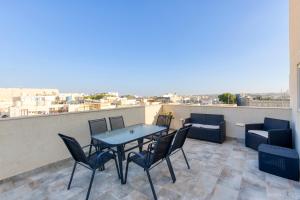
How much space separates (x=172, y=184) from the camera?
2293 mm

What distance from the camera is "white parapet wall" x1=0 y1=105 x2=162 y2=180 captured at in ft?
8.33

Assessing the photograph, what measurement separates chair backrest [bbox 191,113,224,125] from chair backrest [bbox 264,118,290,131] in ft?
3.63

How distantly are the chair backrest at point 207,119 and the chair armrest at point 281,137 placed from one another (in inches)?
63.9

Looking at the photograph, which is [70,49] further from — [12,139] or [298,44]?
[298,44]

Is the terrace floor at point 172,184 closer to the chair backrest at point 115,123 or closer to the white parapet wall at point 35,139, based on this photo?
the white parapet wall at point 35,139

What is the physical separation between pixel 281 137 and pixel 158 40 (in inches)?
299

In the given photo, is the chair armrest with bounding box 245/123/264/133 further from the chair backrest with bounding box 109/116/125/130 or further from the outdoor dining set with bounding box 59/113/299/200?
the chair backrest with bounding box 109/116/125/130

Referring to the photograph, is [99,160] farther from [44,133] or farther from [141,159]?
[44,133]

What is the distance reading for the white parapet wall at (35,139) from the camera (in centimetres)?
254

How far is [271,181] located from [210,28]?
21.0 feet

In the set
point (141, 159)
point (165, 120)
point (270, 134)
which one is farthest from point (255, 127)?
point (141, 159)

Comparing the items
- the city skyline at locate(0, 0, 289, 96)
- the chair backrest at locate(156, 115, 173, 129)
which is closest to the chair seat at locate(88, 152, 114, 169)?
the chair backrest at locate(156, 115, 173, 129)

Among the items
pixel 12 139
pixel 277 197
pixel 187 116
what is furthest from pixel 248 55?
pixel 12 139

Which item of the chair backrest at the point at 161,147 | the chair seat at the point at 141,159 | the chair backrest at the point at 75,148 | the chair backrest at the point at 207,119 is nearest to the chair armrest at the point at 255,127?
the chair backrest at the point at 207,119
